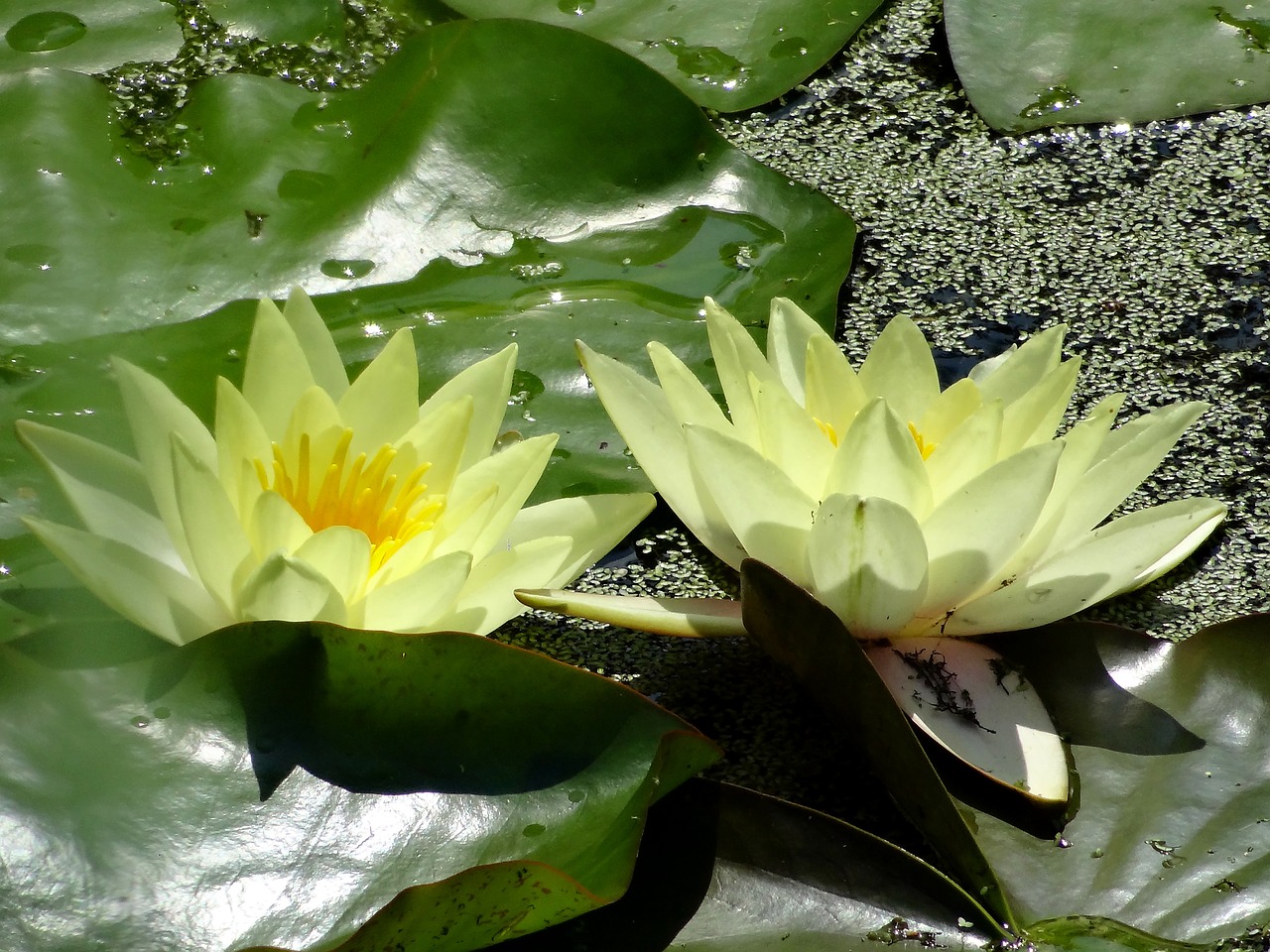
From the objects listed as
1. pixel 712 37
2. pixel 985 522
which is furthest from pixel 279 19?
pixel 985 522

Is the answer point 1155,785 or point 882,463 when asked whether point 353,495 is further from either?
point 1155,785

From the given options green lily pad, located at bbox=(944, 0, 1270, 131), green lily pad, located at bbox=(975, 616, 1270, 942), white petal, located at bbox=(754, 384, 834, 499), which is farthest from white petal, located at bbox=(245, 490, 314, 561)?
green lily pad, located at bbox=(944, 0, 1270, 131)

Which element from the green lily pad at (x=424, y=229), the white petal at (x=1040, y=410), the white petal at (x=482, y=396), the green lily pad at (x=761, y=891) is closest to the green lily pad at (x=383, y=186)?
the green lily pad at (x=424, y=229)

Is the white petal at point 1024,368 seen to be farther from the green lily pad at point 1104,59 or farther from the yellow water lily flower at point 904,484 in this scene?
the green lily pad at point 1104,59

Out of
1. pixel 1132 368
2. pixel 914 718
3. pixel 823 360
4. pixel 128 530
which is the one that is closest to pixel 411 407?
pixel 128 530

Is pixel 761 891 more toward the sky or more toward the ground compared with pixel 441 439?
more toward the ground

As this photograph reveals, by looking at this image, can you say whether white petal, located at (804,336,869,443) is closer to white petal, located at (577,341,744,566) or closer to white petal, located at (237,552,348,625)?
white petal, located at (577,341,744,566)

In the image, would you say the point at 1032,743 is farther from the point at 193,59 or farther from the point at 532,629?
the point at 193,59
